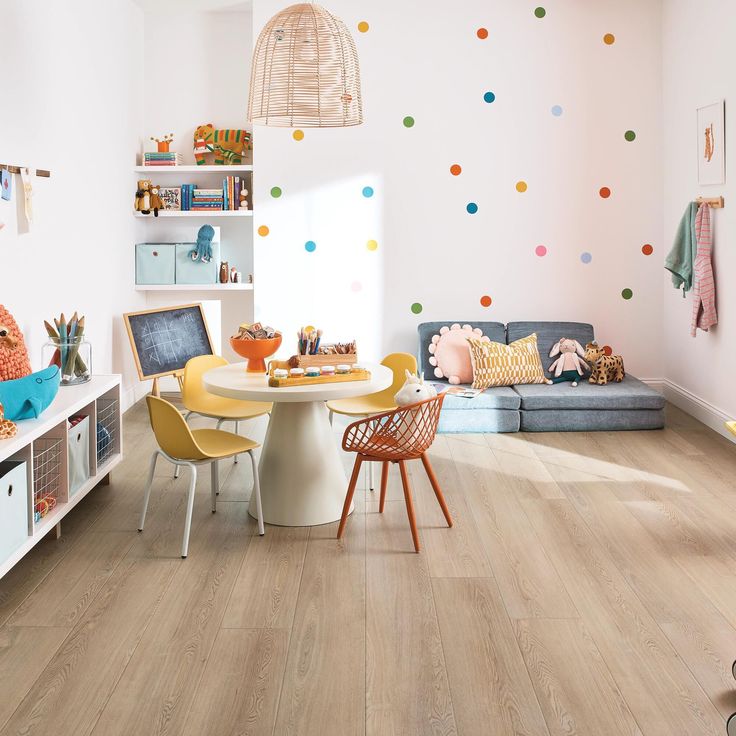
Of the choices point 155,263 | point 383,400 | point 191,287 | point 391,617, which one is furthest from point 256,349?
point 155,263

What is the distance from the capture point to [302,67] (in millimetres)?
3344

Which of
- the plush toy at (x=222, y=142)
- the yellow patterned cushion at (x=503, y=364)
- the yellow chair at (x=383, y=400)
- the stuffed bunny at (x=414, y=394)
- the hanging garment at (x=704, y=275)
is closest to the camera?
the stuffed bunny at (x=414, y=394)

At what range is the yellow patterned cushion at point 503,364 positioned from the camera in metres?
5.27

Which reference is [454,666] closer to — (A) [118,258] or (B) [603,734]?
(B) [603,734]

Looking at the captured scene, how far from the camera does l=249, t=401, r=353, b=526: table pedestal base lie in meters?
3.47

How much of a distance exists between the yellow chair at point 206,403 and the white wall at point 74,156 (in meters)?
0.76

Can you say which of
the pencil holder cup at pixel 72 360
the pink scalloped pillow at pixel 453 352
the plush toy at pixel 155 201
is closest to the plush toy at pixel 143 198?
the plush toy at pixel 155 201

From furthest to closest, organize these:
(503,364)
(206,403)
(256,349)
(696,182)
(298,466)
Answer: (503,364) → (696,182) → (206,403) → (256,349) → (298,466)

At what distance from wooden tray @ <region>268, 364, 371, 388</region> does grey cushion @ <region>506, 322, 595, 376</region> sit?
7.90ft

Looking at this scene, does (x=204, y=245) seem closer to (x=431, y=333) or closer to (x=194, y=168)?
(x=194, y=168)

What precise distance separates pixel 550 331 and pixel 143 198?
2.87 meters

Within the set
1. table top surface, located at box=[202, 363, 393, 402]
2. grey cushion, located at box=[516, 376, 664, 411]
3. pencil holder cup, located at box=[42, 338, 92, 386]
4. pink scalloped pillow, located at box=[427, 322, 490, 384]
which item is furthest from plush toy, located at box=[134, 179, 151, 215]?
grey cushion, located at box=[516, 376, 664, 411]

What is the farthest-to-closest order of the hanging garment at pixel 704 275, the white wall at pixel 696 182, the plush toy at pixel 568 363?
the plush toy at pixel 568 363 < the hanging garment at pixel 704 275 < the white wall at pixel 696 182

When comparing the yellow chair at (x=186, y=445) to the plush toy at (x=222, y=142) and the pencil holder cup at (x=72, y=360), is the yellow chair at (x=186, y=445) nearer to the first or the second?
the pencil holder cup at (x=72, y=360)
